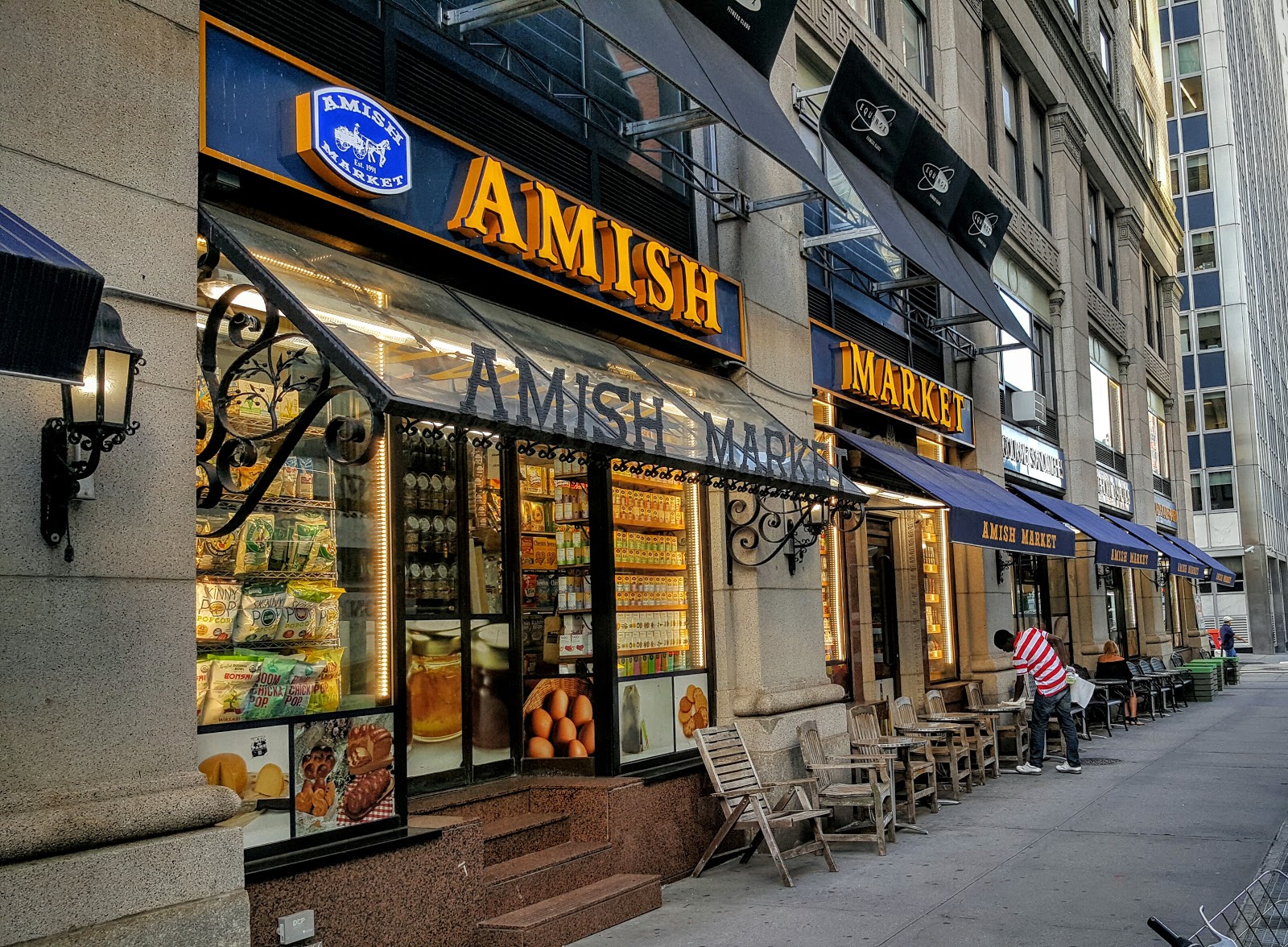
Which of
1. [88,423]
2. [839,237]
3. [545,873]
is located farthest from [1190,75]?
[88,423]

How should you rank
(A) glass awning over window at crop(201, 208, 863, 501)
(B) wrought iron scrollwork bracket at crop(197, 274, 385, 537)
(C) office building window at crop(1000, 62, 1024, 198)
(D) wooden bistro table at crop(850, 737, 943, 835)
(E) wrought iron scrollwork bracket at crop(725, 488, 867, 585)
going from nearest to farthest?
(B) wrought iron scrollwork bracket at crop(197, 274, 385, 537)
(A) glass awning over window at crop(201, 208, 863, 501)
(E) wrought iron scrollwork bracket at crop(725, 488, 867, 585)
(D) wooden bistro table at crop(850, 737, 943, 835)
(C) office building window at crop(1000, 62, 1024, 198)

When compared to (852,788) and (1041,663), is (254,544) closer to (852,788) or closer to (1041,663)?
(852,788)

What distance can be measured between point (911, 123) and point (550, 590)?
6250 millimetres

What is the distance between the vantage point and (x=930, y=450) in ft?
51.8

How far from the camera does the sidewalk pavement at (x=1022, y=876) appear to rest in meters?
7.17

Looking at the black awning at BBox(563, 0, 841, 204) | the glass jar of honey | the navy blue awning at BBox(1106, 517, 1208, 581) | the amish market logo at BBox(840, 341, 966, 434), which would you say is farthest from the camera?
the navy blue awning at BBox(1106, 517, 1208, 581)

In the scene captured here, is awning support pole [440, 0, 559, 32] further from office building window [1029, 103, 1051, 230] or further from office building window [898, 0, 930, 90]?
office building window [1029, 103, 1051, 230]

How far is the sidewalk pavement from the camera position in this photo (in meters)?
7.17

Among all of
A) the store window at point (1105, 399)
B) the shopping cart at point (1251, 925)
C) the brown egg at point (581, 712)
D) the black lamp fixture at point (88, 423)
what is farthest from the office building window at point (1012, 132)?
the black lamp fixture at point (88, 423)

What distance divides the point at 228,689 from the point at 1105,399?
22.7m

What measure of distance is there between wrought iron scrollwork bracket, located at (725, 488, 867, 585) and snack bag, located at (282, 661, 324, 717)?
4233mm

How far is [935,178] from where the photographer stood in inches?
521

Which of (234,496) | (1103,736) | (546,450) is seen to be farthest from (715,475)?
(1103,736)

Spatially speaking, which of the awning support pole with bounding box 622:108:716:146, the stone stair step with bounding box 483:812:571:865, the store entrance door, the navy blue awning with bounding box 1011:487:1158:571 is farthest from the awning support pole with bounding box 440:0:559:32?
the navy blue awning with bounding box 1011:487:1158:571
